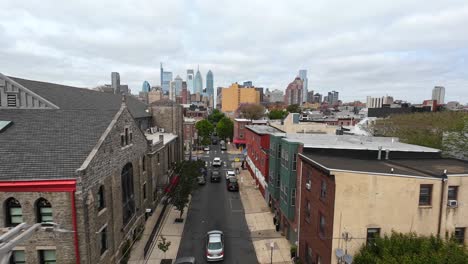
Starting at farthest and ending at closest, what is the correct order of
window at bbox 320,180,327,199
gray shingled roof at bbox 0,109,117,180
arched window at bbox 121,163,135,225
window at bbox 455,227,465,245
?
arched window at bbox 121,163,135,225 → window at bbox 320,180,327,199 → window at bbox 455,227,465,245 → gray shingled roof at bbox 0,109,117,180

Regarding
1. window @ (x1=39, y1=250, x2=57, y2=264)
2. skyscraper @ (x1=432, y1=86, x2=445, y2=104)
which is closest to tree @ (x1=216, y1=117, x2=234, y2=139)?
window @ (x1=39, y1=250, x2=57, y2=264)

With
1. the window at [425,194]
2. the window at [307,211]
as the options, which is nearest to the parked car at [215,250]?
the window at [307,211]

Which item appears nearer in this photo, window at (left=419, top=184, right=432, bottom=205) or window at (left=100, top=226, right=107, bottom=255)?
window at (left=419, top=184, right=432, bottom=205)

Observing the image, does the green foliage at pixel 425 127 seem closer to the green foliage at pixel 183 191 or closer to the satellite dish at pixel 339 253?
the satellite dish at pixel 339 253

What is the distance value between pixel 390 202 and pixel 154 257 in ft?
60.3

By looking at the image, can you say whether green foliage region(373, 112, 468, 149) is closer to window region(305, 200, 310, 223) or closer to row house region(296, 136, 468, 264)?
row house region(296, 136, 468, 264)

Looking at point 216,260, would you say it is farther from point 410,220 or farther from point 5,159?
point 5,159

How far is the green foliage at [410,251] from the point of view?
37.6ft

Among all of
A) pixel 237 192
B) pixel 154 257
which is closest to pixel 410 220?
pixel 154 257

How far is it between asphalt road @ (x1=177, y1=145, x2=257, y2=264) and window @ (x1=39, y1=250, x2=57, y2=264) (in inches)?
373

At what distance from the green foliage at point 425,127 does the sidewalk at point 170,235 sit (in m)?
30.7

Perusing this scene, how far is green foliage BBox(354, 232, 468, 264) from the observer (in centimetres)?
1145

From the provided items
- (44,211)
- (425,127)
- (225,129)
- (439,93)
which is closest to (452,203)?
(425,127)

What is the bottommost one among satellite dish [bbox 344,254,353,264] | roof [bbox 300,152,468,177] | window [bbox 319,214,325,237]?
satellite dish [bbox 344,254,353,264]
